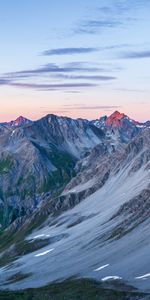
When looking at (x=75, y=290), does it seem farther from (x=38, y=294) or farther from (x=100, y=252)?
(x=100, y=252)

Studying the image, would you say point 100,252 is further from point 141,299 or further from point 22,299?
point 141,299

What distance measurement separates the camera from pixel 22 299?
11481cm

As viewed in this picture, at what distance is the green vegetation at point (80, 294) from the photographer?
105 m

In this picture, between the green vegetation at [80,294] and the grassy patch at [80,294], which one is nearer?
the grassy patch at [80,294]

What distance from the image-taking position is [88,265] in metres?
159

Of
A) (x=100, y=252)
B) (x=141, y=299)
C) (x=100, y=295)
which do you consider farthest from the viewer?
(x=100, y=252)

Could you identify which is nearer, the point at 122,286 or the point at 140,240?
the point at 122,286

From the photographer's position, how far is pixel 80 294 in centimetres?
11588

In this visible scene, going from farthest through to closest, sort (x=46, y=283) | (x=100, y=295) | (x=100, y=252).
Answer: (x=100, y=252) → (x=46, y=283) → (x=100, y=295)

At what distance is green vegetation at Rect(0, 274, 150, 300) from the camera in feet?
346

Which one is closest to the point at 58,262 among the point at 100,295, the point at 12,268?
the point at 12,268

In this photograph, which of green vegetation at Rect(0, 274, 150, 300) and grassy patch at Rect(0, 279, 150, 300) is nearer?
grassy patch at Rect(0, 279, 150, 300)

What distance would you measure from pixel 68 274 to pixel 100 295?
47049mm

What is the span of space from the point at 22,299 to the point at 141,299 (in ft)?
92.3
